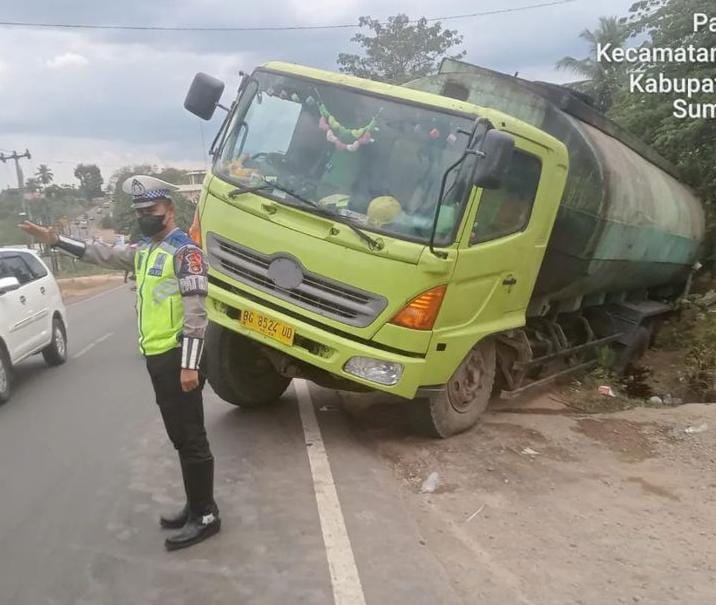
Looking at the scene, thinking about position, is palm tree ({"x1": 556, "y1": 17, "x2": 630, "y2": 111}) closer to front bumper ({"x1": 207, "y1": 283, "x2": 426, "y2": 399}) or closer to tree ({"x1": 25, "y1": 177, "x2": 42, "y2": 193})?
front bumper ({"x1": 207, "y1": 283, "x2": 426, "y2": 399})

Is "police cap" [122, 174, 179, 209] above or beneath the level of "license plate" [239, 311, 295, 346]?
above

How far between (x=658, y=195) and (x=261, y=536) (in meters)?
6.75

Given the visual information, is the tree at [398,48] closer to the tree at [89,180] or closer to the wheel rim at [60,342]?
the wheel rim at [60,342]

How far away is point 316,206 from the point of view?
16.4 ft

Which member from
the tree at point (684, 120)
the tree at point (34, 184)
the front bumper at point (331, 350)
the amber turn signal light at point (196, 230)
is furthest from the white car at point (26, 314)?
the tree at point (34, 184)

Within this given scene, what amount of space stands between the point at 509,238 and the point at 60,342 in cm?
675

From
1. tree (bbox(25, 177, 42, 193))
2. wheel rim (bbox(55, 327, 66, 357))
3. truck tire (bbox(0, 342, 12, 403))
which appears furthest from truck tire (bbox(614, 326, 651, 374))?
tree (bbox(25, 177, 42, 193))

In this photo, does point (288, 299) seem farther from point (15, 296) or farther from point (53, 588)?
point (15, 296)

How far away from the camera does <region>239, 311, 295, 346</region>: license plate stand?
198 inches

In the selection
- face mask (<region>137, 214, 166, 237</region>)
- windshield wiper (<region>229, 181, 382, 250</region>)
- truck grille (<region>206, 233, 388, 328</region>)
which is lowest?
truck grille (<region>206, 233, 388, 328</region>)

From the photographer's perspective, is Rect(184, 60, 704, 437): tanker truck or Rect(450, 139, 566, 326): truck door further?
Rect(450, 139, 566, 326): truck door

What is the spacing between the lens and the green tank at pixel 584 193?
6.34 m

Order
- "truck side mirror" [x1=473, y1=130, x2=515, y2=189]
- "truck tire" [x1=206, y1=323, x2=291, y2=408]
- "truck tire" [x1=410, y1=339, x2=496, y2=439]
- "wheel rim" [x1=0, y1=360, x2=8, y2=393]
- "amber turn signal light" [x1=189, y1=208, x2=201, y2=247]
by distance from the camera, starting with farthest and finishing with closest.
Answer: "wheel rim" [x1=0, y1=360, x2=8, y2=393] < "truck tire" [x1=206, y1=323, x2=291, y2=408] < "truck tire" [x1=410, y1=339, x2=496, y2=439] < "amber turn signal light" [x1=189, y1=208, x2=201, y2=247] < "truck side mirror" [x1=473, y1=130, x2=515, y2=189]

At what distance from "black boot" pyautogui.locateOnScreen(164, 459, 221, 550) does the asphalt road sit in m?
0.09
